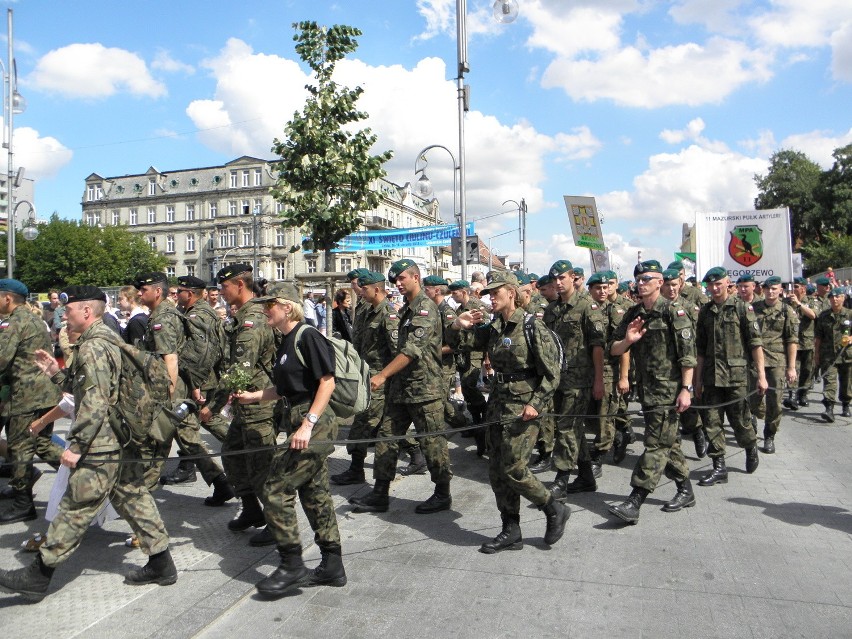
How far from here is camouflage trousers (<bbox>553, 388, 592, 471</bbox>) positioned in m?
6.01

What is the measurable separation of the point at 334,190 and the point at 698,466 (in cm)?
905

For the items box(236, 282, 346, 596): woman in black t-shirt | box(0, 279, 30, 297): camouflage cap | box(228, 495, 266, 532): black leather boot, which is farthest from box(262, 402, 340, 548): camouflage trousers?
box(0, 279, 30, 297): camouflage cap

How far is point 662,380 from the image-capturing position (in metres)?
5.77

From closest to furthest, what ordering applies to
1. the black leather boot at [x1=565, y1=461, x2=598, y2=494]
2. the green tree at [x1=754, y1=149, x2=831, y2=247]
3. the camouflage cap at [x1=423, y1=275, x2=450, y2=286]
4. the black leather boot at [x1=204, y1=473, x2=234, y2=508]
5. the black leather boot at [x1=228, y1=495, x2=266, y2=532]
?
1. the black leather boot at [x1=228, y1=495, x2=266, y2=532]
2. the black leather boot at [x1=204, y1=473, x2=234, y2=508]
3. the black leather boot at [x1=565, y1=461, x2=598, y2=494]
4. the camouflage cap at [x1=423, y1=275, x2=450, y2=286]
5. the green tree at [x1=754, y1=149, x2=831, y2=247]

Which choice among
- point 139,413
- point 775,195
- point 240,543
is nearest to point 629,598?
point 240,543

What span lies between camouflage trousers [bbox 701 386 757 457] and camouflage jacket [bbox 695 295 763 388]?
0.10 metres

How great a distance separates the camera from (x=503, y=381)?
5035 mm

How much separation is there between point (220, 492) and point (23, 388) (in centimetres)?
181

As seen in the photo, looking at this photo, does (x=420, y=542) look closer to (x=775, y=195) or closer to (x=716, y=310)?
(x=716, y=310)

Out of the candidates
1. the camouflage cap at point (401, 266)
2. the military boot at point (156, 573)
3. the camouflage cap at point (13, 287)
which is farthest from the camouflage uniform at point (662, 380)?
the camouflage cap at point (13, 287)

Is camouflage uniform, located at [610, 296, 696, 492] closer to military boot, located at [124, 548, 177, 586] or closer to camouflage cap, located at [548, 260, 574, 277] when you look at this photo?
camouflage cap, located at [548, 260, 574, 277]

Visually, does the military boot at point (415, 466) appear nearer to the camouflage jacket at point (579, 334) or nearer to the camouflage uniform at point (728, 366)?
the camouflage jacket at point (579, 334)

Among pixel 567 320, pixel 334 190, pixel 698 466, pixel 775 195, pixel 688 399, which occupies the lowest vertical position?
pixel 698 466

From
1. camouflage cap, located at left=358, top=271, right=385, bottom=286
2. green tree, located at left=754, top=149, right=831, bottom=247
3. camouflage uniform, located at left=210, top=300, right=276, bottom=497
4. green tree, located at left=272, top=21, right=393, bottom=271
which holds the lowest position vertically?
camouflage uniform, located at left=210, top=300, right=276, bottom=497
